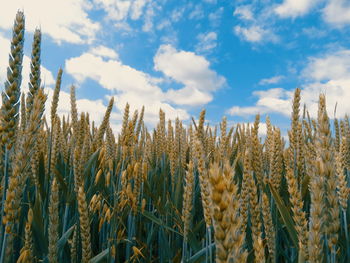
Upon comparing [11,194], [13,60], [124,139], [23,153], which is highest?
[13,60]

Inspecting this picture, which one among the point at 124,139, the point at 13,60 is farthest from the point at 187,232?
the point at 13,60

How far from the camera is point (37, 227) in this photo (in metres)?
1.34

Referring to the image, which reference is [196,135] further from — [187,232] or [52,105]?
[52,105]

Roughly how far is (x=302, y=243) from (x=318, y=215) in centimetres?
24

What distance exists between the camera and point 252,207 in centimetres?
127

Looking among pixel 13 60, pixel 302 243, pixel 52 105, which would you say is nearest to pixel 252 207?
pixel 302 243

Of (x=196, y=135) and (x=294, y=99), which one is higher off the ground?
(x=294, y=99)

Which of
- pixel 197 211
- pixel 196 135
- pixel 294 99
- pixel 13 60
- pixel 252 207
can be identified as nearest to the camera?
pixel 13 60

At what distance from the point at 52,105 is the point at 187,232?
1.47 m

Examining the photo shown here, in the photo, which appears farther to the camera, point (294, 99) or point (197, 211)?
point (197, 211)

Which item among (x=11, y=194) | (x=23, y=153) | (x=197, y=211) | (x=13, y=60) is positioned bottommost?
(x=197, y=211)

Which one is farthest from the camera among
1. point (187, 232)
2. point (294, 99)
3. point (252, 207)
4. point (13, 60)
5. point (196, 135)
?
point (294, 99)

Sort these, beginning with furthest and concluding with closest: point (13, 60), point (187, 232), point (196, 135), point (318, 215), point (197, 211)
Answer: point (197, 211), point (196, 135), point (187, 232), point (13, 60), point (318, 215)

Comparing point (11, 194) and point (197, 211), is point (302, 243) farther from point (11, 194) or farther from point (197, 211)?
point (197, 211)
